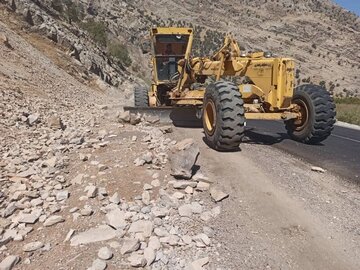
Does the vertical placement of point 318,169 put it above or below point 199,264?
above

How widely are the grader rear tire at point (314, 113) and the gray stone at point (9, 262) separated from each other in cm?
687

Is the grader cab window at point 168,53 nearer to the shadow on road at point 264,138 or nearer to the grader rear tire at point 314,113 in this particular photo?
the shadow on road at point 264,138

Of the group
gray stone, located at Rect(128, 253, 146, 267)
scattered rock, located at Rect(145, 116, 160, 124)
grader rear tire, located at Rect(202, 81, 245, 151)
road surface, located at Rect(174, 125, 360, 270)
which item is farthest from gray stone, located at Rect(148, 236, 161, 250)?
scattered rock, located at Rect(145, 116, 160, 124)

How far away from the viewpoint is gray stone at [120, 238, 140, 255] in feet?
13.6

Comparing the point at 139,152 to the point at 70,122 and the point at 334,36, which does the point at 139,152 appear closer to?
the point at 70,122

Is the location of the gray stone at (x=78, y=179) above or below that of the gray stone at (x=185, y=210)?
above

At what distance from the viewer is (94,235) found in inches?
175

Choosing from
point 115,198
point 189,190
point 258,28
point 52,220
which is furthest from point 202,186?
point 258,28

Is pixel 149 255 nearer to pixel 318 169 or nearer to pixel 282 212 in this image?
pixel 282 212

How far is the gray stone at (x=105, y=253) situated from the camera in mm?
4031

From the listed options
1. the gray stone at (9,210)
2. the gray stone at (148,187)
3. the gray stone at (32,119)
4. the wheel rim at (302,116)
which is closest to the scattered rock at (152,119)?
the gray stone at (32,119)

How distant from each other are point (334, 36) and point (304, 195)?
277 ft

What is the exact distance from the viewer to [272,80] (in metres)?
8.41

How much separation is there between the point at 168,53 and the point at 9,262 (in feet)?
32.2
